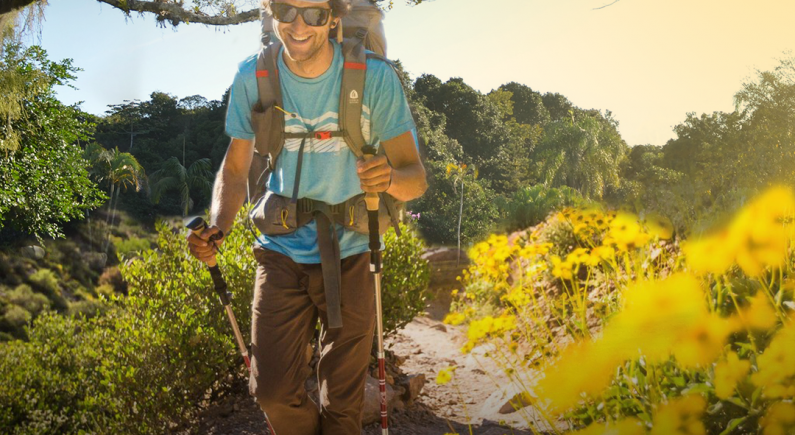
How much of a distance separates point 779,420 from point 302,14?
198 cm

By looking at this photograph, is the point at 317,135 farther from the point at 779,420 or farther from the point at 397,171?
the point at 779,420

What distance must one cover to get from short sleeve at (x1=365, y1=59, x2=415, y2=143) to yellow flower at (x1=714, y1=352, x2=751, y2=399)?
4.24 feet

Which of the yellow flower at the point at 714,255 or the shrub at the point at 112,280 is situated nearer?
the yellow flower at the point at 714,255

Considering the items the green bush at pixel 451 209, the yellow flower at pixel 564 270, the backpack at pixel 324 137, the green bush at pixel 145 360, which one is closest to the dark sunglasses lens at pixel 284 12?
the backpack at pixel 324 137

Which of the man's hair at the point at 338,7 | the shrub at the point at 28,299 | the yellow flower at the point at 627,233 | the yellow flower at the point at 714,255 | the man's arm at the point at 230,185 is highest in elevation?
the man's hair at the point at 338,7

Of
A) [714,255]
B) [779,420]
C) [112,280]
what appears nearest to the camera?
[779,420]

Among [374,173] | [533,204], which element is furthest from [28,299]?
[374,173]

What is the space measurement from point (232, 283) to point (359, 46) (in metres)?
3.10

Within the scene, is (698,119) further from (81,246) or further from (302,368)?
(81,246)

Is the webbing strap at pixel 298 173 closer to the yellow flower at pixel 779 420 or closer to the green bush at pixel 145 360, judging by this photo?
the yellow flower at pixel 779 420

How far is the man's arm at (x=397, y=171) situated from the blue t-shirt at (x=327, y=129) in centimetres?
4

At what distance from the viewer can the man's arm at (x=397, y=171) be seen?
91.4 inches

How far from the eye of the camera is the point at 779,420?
6.87ft


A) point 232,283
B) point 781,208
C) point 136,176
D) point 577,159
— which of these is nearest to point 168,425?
point 232,283
